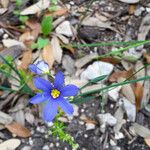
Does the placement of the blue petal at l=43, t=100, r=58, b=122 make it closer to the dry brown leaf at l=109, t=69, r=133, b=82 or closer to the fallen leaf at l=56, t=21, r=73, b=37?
the dry brown leaf at l=109, t=69, r=133, b=82

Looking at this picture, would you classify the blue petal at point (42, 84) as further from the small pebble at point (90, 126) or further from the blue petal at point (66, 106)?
the small pebble at point (90, 126)

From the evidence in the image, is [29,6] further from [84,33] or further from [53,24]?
[84,33]

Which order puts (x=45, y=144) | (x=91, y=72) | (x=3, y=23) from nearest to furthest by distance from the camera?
(x=45, y=144)
(x=91, y=72)
(x=3, y=23)

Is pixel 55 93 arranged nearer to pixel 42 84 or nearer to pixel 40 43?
pixel 42 84

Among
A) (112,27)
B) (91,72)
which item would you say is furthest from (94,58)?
(112,27)

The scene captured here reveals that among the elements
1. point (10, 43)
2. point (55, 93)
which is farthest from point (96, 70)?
point (55, 93)
